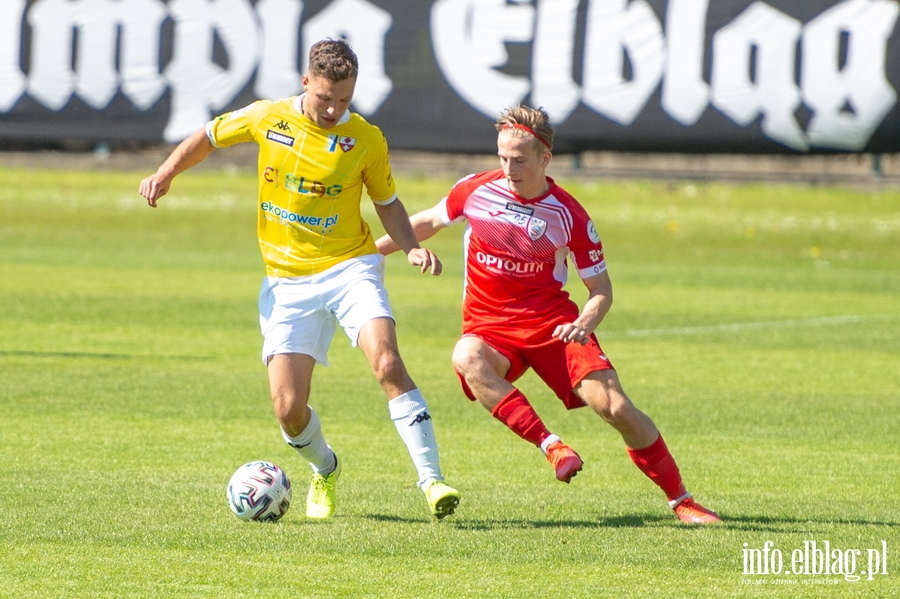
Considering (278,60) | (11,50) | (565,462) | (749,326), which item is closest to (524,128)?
(565,462)

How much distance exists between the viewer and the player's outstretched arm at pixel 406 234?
604cm

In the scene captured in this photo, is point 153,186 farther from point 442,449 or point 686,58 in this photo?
point 686,58

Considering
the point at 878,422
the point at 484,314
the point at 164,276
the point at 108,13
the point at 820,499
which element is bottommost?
the point at 164,276

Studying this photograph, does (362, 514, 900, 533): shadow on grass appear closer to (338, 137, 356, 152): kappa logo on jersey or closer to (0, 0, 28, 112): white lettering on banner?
(338, 137, 356, 152): kappa logo on jersey

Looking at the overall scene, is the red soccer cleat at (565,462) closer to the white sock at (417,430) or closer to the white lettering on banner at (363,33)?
the white sock at (417,430)

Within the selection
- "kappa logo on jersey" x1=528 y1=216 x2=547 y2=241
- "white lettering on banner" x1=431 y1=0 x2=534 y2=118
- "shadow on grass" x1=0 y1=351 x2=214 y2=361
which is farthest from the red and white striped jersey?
"white lettering on banner" x1=431 y1=0 x2=534 y2=118

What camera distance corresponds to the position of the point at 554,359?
633 centimetres

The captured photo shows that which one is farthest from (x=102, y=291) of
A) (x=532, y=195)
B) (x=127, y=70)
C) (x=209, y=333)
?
(x=532, y=195)

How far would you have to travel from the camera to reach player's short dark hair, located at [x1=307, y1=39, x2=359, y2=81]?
5918 millimetres

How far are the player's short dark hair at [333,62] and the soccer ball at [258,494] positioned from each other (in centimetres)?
195

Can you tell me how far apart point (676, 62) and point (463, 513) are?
17.3 metres

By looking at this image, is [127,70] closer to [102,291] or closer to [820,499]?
[102,291]

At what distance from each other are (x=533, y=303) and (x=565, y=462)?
101 centimetres

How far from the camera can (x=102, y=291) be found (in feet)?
51.8
